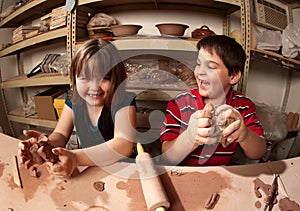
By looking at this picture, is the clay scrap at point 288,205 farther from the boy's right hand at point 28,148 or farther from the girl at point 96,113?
the boy's right hand at point 28,148

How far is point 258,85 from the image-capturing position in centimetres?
48

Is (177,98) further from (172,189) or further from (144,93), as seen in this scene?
(172,189)

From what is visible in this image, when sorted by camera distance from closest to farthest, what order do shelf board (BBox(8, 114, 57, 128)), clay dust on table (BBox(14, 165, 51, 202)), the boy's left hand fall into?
the boy's left hand < clay dust on table (BBox(14, 165, 51, 202)) < shelf board (BBox(8, 114, 57, 128))

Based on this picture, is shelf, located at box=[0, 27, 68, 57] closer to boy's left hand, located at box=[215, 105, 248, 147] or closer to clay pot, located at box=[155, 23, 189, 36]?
clay pot, located at box=[155, 23, 189, 36]

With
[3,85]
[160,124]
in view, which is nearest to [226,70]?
[160,124]

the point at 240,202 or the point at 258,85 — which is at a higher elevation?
the point at 258,85

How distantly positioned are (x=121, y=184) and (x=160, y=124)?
16 centimetres

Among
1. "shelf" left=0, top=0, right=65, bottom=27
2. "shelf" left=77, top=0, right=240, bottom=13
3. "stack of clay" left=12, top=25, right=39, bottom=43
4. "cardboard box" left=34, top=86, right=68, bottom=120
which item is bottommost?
"cardboard box" left=34, top=86, right=68, bottom=120

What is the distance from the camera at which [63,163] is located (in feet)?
1.28

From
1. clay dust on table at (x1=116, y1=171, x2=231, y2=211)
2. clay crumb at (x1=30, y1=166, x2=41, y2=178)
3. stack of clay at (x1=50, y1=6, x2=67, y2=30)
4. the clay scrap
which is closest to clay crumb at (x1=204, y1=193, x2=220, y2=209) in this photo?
clay dust on table at (x1=116, y1=171, x2=231, y2=211)

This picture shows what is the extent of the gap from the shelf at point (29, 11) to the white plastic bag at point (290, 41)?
0.48 m

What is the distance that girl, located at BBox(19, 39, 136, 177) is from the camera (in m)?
0.42

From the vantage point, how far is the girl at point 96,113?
16.5 inches

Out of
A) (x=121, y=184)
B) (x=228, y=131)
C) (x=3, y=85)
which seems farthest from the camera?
(x=3, y=85)
